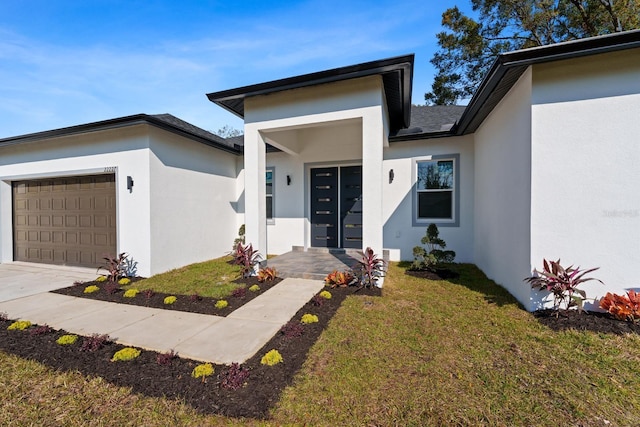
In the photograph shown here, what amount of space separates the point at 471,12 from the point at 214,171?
45.9 ft

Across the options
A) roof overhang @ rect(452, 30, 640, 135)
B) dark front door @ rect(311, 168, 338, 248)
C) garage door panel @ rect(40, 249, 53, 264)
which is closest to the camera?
roof overhang @ rect(452, 30, 640, 135)

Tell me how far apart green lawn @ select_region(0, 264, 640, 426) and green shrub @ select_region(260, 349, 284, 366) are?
11.6 inches

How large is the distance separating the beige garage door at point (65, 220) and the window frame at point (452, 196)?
25.2 ft

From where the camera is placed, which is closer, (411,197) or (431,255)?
(431,255)

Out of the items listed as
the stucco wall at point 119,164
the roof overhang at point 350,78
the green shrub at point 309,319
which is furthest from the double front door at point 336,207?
the green shrub at point 309,319

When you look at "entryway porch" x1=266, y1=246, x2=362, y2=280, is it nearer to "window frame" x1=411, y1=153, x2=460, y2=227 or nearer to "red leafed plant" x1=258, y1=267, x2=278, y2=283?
"red leafed plant" x1=258, y1=267, x2=278, y2=283

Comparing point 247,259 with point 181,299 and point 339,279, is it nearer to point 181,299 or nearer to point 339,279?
point 181,299

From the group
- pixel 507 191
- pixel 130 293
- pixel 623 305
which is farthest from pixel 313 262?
pixel 623 305

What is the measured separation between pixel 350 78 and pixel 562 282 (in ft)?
14.9

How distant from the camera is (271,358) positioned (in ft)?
8.82

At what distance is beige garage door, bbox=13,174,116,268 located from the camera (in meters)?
6.77

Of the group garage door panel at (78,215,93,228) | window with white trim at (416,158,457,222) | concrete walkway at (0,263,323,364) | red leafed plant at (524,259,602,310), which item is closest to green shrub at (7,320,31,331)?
concrete walkway at (0,263,323,364)

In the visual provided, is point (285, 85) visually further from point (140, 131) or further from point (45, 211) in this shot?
point (45, 211)

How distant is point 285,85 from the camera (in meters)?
5.24
